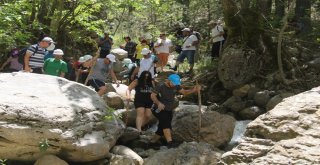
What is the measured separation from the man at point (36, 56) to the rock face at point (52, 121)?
732 millimetres

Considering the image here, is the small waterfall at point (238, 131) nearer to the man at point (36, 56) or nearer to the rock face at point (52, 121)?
the rock face at point (52, 121)

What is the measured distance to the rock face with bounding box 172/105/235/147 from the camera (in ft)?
27.6

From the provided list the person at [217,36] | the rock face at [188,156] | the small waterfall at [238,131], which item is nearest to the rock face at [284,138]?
the rock face at [188,156]

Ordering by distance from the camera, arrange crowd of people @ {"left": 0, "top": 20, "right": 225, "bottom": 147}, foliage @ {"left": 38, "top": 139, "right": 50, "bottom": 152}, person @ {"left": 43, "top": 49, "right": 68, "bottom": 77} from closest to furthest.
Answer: foliage @ {"left": 38, "top": 139, "right": 50, "bottom": 152}, crowd of people @ {"left": 0, "top": 20, "right": 225, "bottom": 147}, person @ {"left": 43, "top": 49, "right": 68, "bottom": 77}

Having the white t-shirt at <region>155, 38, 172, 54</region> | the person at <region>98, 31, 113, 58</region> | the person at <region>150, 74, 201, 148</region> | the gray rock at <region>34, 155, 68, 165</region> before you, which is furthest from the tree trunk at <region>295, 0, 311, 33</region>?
the gray rock at <region>34, 155, 68, 165</region>

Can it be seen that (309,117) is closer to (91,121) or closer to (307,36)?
(91,121)

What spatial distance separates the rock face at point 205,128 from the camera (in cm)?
841

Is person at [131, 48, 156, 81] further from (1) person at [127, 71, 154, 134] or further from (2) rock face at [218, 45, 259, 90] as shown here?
(2) rock face at [218, 45, 259, 90]

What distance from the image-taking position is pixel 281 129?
2766 mm

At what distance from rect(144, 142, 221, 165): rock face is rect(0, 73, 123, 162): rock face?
1.09 m

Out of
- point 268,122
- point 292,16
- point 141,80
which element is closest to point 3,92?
point 141,80

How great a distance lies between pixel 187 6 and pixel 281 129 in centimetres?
1853

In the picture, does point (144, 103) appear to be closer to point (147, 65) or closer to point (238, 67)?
point (147, 65)

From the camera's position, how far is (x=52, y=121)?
260 inches
